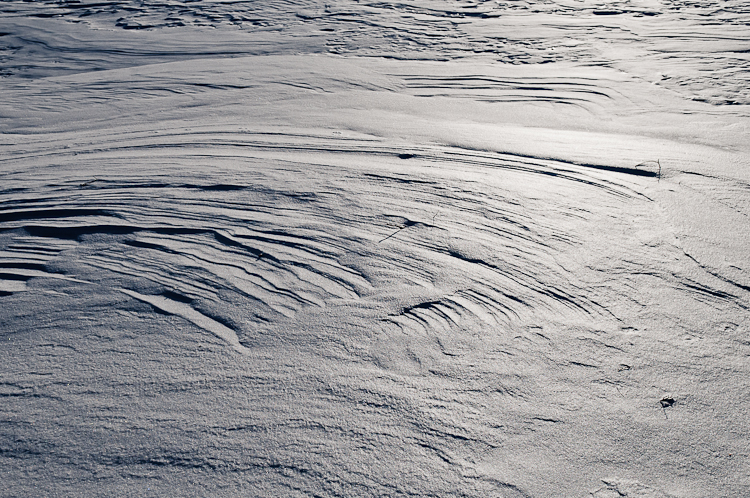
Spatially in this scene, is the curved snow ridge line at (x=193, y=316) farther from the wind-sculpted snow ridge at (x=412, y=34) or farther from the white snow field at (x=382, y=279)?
the wind-sculpted snow ridge at (x=412, y=34)

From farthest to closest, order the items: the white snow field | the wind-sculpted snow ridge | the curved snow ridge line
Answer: the wind-sculpted snow ridge → the curved snow ridge line → the white snow field

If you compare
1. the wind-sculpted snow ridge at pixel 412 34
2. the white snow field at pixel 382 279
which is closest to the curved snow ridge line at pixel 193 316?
the white snow field at pixel 382 279

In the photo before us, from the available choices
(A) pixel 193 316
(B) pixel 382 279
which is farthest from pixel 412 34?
(A) pixel 193 316

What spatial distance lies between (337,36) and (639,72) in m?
1.93

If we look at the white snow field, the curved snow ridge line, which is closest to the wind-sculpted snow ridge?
the white snow field

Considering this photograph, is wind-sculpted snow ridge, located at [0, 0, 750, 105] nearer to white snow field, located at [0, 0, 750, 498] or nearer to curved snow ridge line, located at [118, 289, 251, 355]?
white snow field, located at [0, 0, 750, 498]

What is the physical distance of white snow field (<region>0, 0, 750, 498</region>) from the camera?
44.9 inches

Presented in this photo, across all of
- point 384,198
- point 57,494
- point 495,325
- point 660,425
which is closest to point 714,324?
point 660,425

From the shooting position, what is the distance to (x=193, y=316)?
1526mm

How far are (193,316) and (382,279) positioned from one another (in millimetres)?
532

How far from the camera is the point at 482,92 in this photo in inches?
118

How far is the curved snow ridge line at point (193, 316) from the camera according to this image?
4.71 ft

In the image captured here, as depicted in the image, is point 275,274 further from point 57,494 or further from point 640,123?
point 640,123

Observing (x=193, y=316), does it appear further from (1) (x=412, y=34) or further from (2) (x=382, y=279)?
(1) (x=412, y=34)
